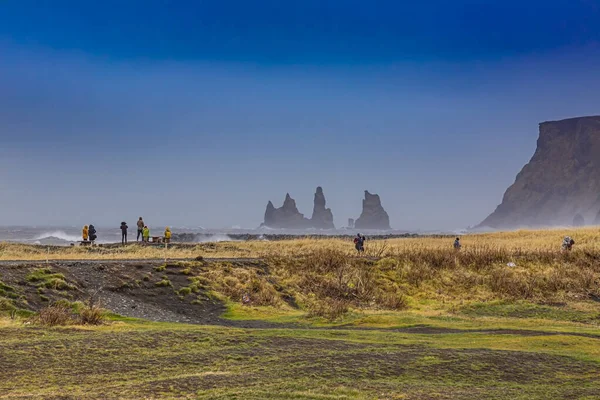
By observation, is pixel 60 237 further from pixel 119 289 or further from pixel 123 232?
pixel 119 289

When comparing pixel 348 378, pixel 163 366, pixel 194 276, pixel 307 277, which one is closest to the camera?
pixel 348 378

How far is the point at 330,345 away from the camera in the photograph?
14914 mm

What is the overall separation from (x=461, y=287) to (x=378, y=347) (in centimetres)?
2094

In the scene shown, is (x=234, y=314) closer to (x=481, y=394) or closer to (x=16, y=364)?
(x=16, y=364)

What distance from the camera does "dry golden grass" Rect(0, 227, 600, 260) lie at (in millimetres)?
39031

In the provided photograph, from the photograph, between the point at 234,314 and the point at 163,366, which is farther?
the point at 234,314

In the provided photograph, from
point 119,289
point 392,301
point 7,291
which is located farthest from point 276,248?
point 7,291

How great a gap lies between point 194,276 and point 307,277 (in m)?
6.90

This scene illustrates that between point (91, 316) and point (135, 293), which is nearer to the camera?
point (91, 316)

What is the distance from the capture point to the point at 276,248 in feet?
173

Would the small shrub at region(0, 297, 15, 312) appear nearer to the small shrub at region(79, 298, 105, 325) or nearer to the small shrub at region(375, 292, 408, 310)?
the small shrub at region(79, 298, 105, 325)

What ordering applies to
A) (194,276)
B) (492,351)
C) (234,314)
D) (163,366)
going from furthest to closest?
(194,276)
(234,314)
(492,351)
(163,366)

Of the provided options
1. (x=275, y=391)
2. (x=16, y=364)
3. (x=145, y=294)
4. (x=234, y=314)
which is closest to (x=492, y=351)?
(x=275, y=391)

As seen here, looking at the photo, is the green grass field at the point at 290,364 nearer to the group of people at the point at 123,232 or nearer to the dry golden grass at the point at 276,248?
the dry golden grass at the point at 276,248
